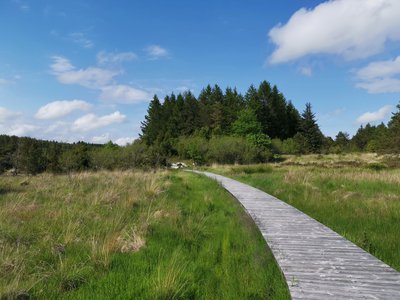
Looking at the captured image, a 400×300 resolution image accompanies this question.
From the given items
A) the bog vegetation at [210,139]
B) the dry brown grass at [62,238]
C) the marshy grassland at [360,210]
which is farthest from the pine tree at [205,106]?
the dry brown grass at [62,238]

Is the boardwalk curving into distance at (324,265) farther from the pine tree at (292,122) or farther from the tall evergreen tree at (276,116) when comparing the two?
the pine tree at (292,122)

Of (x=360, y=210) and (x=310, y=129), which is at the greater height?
(x=310, y=129)

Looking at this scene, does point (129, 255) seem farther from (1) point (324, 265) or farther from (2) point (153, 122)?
(2) point (153, 122)

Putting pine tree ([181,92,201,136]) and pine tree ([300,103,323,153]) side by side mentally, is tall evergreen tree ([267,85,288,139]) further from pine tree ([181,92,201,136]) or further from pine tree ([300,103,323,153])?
pine tree ([181,92,201,136])

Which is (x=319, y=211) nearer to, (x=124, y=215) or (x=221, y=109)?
(x=124, y=215)

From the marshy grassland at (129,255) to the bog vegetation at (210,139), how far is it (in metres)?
24.4

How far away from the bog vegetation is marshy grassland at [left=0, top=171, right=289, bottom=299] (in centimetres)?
2444

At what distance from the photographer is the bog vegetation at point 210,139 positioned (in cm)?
3569

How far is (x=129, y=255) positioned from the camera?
16.7 feet

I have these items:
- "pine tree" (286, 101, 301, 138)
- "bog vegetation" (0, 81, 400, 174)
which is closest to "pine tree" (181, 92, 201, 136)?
"bog vegetation" (0, 81, 400, 174)

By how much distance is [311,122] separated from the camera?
66062 millimetres

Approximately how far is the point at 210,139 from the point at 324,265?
43562 mm

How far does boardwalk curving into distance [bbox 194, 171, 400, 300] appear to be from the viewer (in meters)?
3.54

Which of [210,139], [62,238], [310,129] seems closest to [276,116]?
[310,129]
